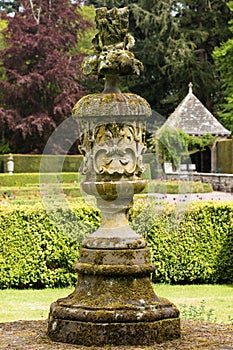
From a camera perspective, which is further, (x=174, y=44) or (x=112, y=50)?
(x=174, y=44)

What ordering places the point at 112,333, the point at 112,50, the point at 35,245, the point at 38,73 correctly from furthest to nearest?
the point at 38,73, the point at 35,245, the point at 112,50, the point at 112,333

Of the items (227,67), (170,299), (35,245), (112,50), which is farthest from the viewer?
(227,67)

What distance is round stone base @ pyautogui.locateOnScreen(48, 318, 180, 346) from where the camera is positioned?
4902 millimetres

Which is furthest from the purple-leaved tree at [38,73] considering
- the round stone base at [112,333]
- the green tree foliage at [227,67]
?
the round stone base at [112,333]

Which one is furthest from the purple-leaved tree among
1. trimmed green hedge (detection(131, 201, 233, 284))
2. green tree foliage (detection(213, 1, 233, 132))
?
trimmed green hedge (detection(131, 201, 233, 284))

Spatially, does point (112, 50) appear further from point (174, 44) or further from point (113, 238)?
point (174, 44)

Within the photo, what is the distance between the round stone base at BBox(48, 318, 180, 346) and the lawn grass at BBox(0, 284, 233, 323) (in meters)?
2.48

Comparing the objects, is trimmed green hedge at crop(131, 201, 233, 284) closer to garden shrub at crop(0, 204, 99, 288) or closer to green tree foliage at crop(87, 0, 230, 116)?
garden shrub at crop(0, 204, 99, 288)

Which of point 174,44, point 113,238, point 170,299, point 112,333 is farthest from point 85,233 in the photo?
point 174,44

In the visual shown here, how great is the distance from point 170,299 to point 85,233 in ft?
5.17

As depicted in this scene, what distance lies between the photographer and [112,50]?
211 inches

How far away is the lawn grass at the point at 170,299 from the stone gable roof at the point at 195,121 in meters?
21.6

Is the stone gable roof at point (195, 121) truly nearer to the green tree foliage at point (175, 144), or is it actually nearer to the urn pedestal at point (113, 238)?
the green tree foliage at point (175, 144)

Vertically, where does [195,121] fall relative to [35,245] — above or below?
above
